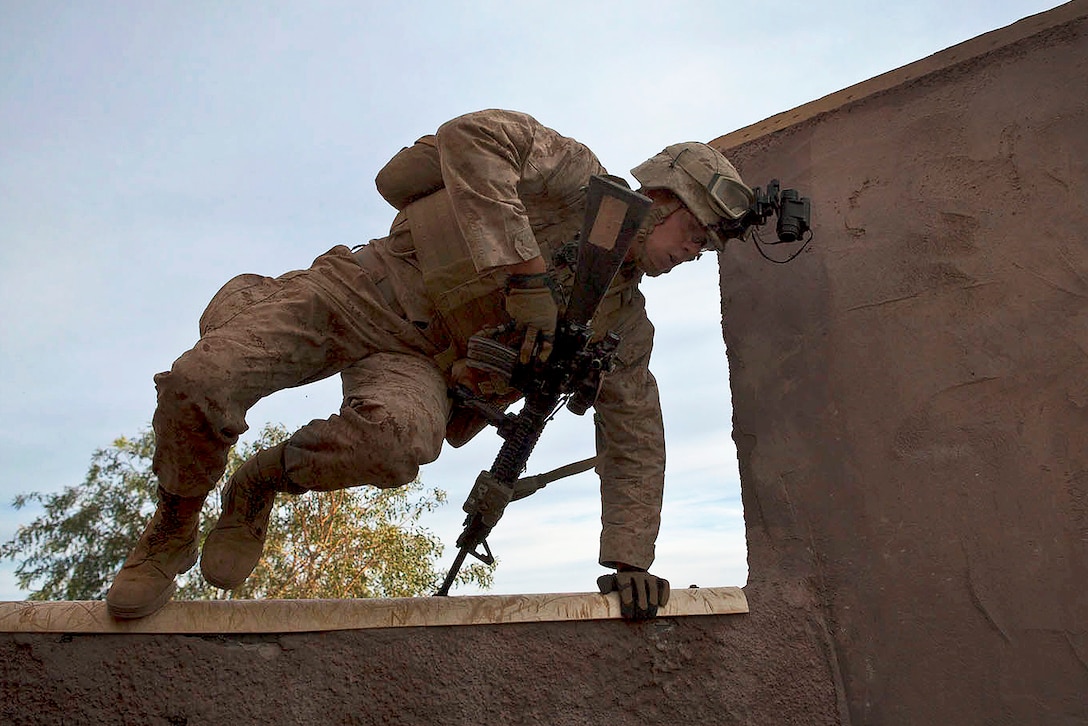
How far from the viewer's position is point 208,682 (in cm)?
200

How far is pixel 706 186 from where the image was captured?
2613mm

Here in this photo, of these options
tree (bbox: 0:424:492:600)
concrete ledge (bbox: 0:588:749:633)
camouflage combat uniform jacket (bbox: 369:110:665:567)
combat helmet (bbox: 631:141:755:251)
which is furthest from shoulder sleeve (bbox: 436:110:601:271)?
tree (bbox: 0:424:492:600)

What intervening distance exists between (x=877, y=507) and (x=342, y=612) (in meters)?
1.58

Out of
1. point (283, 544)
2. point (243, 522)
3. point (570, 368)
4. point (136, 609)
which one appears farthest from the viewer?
point (283, 544)

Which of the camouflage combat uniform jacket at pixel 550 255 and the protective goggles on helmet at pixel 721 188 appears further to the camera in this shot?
the protective goggles on helmet at pixel 721 188

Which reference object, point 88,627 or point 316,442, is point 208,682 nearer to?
point 88,627

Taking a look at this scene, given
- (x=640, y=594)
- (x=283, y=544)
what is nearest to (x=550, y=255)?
(x=640, y=594)

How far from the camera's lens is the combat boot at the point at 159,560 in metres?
1.96

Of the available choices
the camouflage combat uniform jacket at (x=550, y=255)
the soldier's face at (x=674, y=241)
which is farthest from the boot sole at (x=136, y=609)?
the soldier's face at (x=674, y=241)

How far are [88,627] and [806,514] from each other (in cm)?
200

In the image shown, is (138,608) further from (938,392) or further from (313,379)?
(938,392)

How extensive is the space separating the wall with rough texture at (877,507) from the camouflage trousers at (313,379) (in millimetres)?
410

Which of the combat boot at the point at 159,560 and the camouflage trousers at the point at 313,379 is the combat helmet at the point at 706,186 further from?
the combat boot at the point at 159,560

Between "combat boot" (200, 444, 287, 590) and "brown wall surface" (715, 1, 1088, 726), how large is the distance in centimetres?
144
